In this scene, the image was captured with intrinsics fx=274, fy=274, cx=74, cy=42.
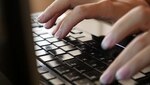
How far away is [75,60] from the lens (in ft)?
1.48

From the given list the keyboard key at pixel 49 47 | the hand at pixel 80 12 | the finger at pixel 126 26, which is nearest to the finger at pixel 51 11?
the hand at pixel 80 12

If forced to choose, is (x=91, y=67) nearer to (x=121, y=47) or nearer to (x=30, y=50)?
(x=121, y=47)

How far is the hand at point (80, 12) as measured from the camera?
552 millimetres

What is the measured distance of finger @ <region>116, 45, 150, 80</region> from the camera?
347mm

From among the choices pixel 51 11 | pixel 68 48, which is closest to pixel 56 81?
pixel 68 48

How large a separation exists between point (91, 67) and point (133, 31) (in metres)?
0.10

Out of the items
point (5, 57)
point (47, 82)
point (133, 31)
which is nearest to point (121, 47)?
point (133, 31)

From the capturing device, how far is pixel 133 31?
1.51 feet

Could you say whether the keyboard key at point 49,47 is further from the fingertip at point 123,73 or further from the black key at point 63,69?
the fingertip at point 123,73

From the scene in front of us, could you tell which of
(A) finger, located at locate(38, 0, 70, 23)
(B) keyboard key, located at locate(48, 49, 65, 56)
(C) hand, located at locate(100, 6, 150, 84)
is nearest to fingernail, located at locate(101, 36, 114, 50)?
(C) hand, located at locate(100, 6, 150, 84)

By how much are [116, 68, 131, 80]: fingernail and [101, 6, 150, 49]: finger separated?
0.21 feet

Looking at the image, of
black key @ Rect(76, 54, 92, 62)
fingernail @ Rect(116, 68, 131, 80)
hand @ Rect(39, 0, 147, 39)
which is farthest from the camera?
hand @ Rect(39, 0, 147, 39)

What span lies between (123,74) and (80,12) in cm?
24

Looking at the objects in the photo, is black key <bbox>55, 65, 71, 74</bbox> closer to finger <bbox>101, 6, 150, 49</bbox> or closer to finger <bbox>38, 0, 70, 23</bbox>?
finger <bbox>101, 6, 150, 49</bbox>
